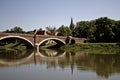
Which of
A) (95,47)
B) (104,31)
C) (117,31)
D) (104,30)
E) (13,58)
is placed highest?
(104,30)

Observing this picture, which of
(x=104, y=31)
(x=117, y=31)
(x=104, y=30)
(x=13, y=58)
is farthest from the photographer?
(x=104, y=31)

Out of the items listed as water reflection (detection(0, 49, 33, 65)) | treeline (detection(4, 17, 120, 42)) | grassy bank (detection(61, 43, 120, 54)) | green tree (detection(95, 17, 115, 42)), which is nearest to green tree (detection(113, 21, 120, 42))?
treeline (detection(4, 17, 120, 42))

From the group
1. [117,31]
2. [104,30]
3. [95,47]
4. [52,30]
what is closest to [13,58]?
[95,47]

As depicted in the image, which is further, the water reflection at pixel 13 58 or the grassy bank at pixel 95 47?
the grassy bank at pixel 95 47

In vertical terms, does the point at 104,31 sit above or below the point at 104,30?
below

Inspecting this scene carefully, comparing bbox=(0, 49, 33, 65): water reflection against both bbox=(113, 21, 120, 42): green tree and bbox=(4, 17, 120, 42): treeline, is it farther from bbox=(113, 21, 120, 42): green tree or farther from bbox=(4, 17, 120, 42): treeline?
bbox=(113, 21, 120, 42): green tree

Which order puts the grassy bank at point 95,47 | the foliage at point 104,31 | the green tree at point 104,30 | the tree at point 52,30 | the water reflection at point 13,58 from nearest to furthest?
1. the water reflection at point 13,58
2. the grassy bank at point 95,47
3. the green tree at point 104,30
4. the foliage at point 104,31
5. the tree at point 52,30

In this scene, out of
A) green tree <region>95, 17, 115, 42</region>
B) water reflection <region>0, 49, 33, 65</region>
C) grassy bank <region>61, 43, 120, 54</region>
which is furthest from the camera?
green tree <region>95, 17, 115, 42</region>

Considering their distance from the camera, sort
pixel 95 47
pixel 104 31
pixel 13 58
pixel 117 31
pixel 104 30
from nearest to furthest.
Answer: pixel 13 58
pixel 95 47
pixel 117 31
pixel 104 30
pixel 104 31

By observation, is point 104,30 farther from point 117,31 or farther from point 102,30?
point 117,31

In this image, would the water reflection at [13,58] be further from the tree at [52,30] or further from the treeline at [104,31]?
the tree at [52,30]

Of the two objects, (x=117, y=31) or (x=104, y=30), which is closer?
(x=117, y=31)

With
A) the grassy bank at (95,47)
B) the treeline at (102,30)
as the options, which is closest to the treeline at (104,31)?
the treeline at (102,30)

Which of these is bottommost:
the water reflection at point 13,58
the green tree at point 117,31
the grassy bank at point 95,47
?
the water reflection at point 13,58
